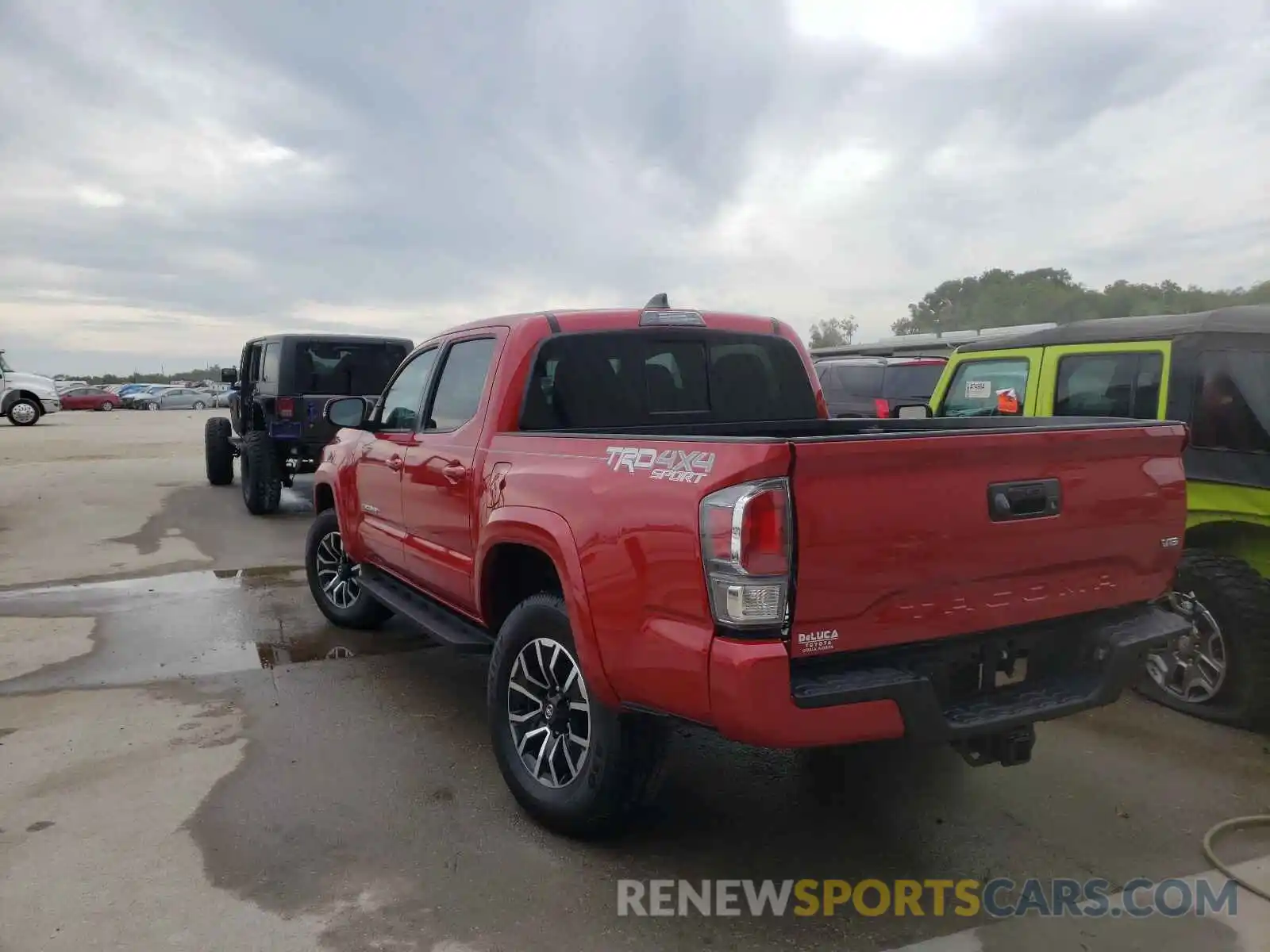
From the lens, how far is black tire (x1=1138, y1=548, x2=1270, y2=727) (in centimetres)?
428

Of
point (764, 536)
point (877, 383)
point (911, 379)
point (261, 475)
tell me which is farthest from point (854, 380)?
point (764, 536)

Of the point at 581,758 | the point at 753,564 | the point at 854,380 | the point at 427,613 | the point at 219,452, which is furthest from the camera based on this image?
the point at 854,380

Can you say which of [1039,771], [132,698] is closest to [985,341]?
[1039,771]

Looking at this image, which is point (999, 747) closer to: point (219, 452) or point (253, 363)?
point (253, 363)

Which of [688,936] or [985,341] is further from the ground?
[985,341]

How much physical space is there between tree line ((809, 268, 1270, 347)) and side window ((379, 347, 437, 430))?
81.8 feet

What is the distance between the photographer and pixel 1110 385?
17.0 ft

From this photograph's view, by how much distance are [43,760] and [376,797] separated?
1668 millimetres

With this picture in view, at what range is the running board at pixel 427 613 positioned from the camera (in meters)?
4.16

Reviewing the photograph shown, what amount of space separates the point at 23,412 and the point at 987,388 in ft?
109

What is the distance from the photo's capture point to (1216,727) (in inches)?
178

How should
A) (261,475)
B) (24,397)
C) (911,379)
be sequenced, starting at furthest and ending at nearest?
(24,397)
(911,379)
(261,475)

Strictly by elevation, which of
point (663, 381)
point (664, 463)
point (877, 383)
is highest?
point (877, 383)

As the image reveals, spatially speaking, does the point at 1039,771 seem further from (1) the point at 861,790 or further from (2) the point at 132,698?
(2) the point at 132,698
